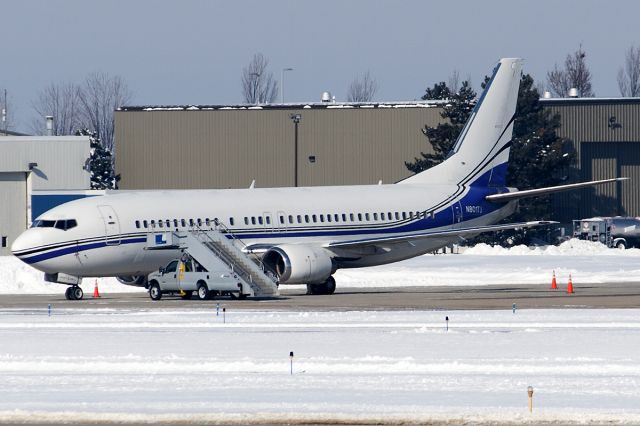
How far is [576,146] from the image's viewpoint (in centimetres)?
9938

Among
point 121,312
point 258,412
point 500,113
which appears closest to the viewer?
point 258,412

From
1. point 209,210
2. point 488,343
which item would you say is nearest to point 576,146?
point 209,210

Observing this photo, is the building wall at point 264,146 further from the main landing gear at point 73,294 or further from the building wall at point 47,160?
the main landing gear at point 73,294

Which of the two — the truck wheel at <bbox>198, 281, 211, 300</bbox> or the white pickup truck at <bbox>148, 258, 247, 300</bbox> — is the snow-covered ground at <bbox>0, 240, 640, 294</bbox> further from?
the truck wheel at <bbox>198, 281, 211, 300</bbox>

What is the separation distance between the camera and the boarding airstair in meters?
45.4

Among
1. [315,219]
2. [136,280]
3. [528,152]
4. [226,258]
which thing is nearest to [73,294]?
[136,280]

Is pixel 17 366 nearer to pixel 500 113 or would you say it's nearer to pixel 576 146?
pixel 500 113

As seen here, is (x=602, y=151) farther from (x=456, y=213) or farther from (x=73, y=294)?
(x=73, y=294)

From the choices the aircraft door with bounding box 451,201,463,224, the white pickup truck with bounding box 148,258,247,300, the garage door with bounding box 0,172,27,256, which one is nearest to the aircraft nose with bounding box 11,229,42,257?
the white pickup truck with bounding box 148,258,247,300

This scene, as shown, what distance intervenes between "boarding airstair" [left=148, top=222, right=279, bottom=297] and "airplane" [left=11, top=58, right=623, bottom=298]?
1.02 meters

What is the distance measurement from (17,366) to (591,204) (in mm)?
80641

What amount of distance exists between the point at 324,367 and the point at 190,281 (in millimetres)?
21437

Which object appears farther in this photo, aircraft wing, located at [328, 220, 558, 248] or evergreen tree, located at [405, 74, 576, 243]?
evergreen tree, located at [405, 74, 576, 243]

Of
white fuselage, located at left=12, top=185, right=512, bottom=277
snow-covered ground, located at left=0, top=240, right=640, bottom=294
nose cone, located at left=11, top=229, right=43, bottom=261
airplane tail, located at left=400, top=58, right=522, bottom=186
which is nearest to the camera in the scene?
nose cone, located at left=11, top=229, right=43, bottom=261
